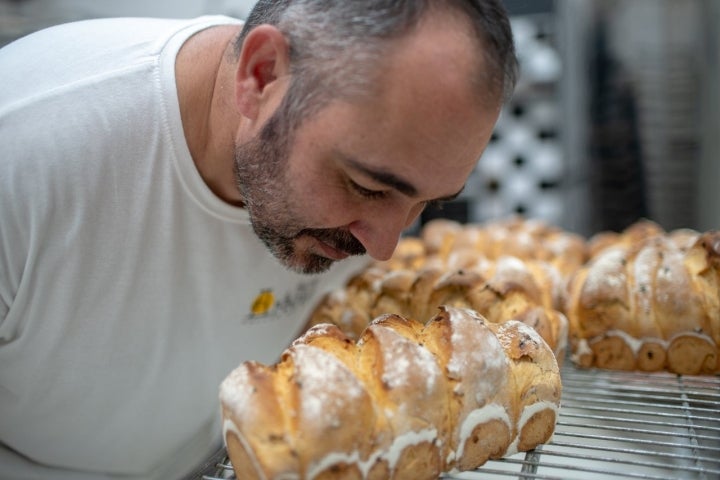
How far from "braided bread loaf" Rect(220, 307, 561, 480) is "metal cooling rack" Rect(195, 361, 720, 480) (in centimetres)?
8

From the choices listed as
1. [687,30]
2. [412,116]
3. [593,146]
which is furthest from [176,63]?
[687,30]

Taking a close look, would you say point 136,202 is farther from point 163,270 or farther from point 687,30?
point 687,30

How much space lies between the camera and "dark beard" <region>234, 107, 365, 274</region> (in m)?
1.14

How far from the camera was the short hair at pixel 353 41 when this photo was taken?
0.98 m

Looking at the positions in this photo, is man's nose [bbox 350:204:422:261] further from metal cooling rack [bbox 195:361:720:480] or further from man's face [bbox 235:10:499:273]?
metal cooling rack [bbox 195:361:720:480]

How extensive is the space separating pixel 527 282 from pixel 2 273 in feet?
3.65

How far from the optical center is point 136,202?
1.34 meters

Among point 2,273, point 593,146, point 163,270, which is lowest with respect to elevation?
point 593,146

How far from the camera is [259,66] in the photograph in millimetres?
1148

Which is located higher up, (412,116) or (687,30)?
(412,116)

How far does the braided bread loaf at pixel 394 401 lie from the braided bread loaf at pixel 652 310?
0.46 metres

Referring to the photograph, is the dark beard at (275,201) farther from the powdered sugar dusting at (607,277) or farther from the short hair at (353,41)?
the powdered sugar dusting at (607,277)

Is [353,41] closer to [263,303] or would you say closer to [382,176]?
[382,176]

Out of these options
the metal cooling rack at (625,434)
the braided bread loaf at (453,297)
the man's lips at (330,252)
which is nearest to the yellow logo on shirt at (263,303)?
the braided bread loaf at (453,297)
